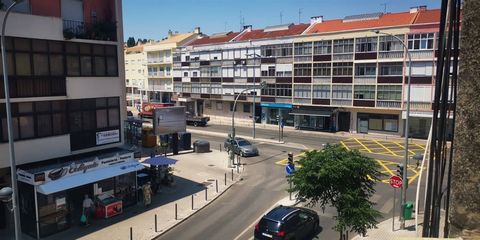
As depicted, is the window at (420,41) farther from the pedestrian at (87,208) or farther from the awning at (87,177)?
the pedestrian at (87,208)

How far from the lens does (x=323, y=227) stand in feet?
64.5

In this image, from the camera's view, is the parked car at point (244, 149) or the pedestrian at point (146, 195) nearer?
the pedestrian at point (146, 195)

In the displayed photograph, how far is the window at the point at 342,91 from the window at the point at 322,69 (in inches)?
84.2

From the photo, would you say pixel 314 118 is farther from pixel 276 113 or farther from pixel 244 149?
pixel 244 149

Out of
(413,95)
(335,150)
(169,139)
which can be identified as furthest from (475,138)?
(413,95)

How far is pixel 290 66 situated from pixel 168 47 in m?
30.5

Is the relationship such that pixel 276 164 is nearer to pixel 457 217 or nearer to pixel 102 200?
pixel 102 200

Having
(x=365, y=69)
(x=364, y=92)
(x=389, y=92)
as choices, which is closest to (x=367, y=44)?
(x=365, y=69)

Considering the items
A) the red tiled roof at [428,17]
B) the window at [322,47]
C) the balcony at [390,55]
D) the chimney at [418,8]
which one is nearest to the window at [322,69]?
the window at [322,47]

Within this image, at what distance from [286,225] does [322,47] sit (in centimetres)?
3882

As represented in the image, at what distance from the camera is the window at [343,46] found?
4919 centimetres

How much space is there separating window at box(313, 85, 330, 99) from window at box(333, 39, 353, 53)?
4855mm

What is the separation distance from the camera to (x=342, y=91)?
165ft

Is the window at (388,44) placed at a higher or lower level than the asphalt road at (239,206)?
higher
